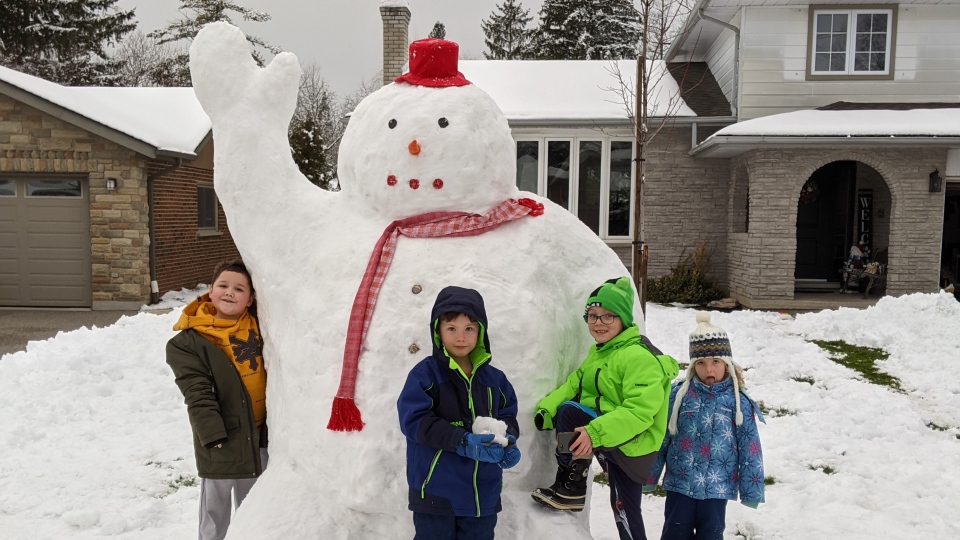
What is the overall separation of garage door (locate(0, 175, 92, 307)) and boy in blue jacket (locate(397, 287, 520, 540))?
1062 centimetres

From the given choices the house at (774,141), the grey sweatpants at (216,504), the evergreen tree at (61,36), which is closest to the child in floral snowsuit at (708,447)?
the grey sweatpants at (216,504)

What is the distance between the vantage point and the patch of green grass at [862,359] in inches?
272

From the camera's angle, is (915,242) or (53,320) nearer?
(53,320)

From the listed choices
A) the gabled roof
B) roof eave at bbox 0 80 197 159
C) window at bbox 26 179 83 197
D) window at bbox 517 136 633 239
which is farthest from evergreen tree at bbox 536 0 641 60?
window at bbox 26 179 83 197

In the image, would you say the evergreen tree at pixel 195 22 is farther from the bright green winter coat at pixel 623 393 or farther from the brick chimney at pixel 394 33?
the bright green winter coat at pixel 623 393

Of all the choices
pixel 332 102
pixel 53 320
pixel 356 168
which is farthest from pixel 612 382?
pixel 332 102

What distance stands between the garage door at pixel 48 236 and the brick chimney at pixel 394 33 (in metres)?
6.23

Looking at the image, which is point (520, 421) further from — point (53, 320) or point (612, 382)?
point (53, 320)

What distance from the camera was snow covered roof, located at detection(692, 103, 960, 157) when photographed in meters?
10.4

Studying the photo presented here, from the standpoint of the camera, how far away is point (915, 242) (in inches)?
445

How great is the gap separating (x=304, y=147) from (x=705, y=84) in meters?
9.33

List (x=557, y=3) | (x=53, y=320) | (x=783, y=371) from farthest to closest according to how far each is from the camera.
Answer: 1. (x=557, y=3)
2. (x=53, y=320)
3. (x=783, y=371)

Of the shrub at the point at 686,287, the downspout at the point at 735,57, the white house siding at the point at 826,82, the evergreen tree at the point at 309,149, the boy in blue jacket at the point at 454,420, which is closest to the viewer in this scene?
the boy in blue jacket at the point at 454,420

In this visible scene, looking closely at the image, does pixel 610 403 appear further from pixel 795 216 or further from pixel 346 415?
pixel 795 216
